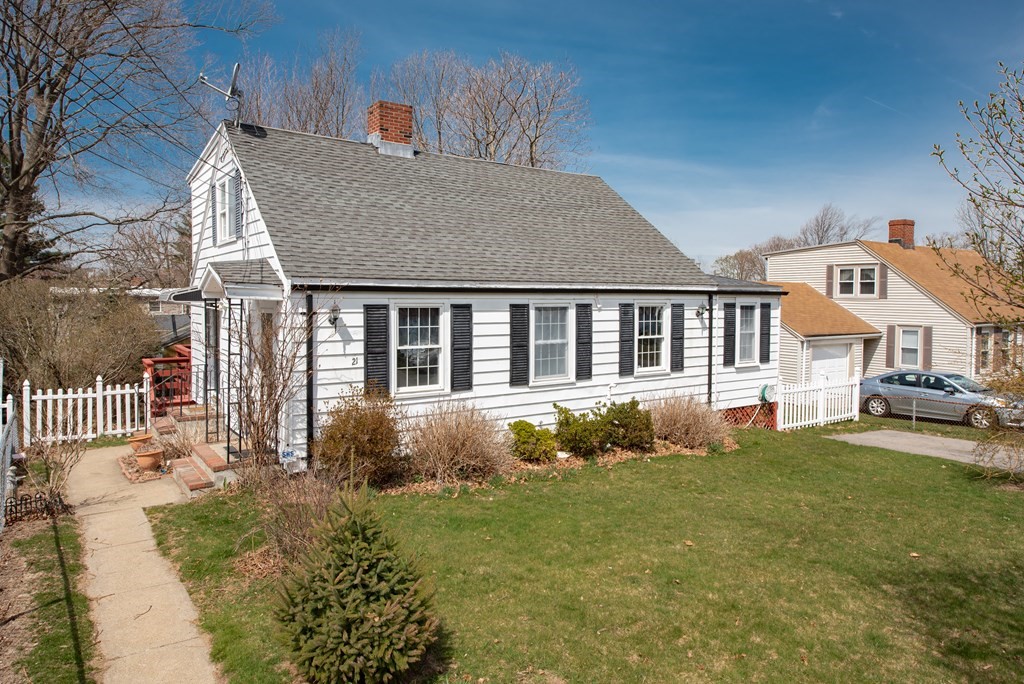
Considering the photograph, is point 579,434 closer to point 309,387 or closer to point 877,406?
point 309,387

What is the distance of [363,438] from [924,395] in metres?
18.7

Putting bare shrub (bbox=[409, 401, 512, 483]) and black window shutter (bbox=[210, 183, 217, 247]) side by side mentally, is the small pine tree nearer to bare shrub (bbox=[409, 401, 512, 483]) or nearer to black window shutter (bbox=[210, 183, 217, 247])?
bare shrub (bbox=[409, 401, 512, 483])

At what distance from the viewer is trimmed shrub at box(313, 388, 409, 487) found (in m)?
9.52

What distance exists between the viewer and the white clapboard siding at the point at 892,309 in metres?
24.5

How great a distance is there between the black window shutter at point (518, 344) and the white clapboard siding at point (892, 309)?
1873 cm

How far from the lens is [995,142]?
4.80 metres

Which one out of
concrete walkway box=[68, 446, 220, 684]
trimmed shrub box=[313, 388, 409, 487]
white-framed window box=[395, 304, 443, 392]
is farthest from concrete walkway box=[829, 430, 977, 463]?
concrete walkway box=[68, 446, 220, 684]

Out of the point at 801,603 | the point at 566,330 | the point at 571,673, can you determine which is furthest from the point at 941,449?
the point at 571,673

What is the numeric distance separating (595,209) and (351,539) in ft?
45.1

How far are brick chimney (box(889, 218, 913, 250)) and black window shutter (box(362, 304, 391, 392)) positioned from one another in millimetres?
27499

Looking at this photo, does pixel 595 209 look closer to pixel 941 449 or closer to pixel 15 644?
pixel 941 449

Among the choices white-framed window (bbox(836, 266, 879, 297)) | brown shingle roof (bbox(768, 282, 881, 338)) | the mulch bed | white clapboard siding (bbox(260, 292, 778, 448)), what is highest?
white-framed window (bbox(836, 266, 879, 297))

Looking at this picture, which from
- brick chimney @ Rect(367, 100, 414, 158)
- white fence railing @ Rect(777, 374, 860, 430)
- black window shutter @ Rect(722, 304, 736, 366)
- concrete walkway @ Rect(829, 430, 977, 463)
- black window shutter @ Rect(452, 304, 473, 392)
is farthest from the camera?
white fence railing @ Rect(777, 374, 860, 430)

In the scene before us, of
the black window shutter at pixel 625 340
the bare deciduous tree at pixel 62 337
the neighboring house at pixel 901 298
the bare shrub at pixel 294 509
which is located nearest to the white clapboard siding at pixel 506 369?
the black window shutter at pixel 625 340
